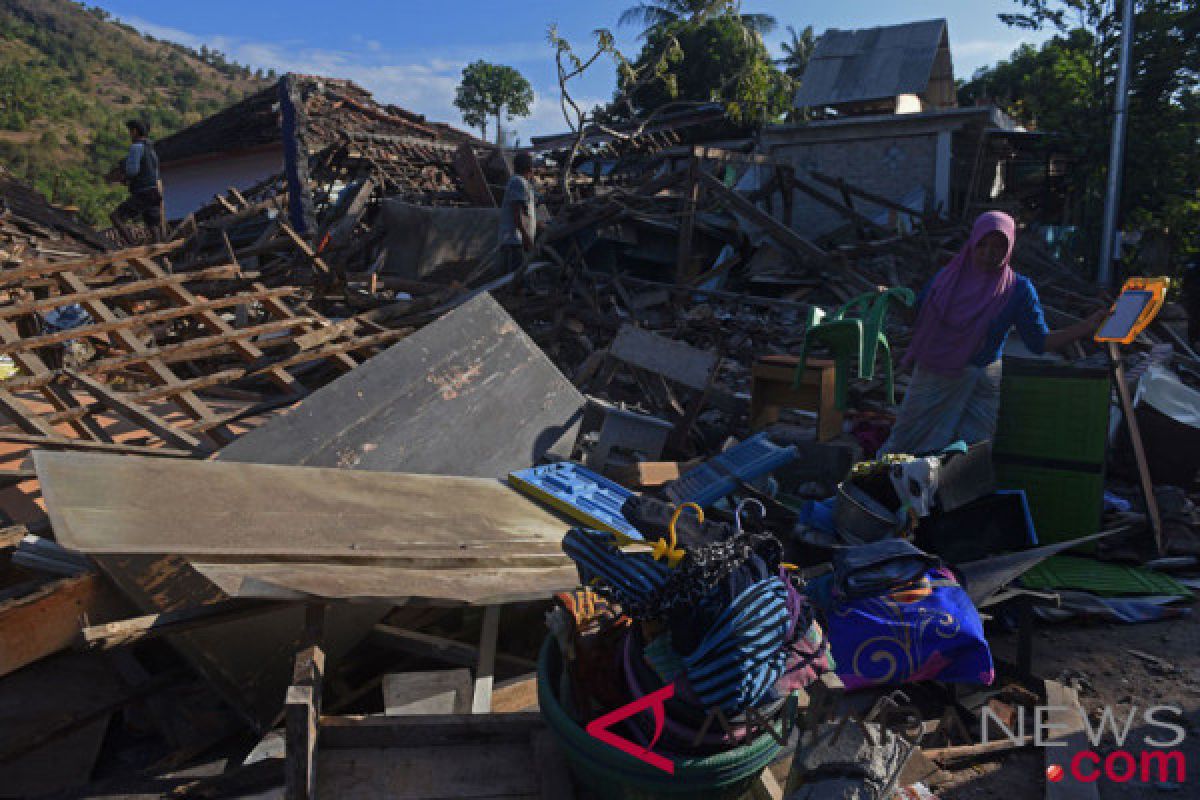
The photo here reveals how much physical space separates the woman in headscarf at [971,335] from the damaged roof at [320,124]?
1635cm

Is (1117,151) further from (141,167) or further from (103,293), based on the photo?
(141,167)

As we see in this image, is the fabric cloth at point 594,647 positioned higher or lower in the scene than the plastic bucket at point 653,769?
higher

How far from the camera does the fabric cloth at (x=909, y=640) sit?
2818 millimetres

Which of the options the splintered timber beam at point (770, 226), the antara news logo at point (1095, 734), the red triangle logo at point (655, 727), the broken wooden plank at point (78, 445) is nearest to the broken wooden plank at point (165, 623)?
the red triangle logo at point (655, 727)

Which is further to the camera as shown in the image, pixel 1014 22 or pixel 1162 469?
pixel 1014 22

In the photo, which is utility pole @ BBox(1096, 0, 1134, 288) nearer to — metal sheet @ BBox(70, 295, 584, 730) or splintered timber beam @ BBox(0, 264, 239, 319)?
metal sheet @ BBox(70, 295, 584, 730)

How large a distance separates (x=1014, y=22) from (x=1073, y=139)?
8.37 feet

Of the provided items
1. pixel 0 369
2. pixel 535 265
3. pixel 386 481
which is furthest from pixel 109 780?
pixel 535 265

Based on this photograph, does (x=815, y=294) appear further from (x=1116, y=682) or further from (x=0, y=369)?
(x=0, y=369)

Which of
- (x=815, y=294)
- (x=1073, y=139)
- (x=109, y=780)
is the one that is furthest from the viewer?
(x=1073, y=139)

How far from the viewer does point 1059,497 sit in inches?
168

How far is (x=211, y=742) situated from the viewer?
8.46ft

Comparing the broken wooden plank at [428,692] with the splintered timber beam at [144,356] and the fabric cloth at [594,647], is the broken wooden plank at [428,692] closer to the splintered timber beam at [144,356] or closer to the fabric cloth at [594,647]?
the fabric cloth at [594,647]

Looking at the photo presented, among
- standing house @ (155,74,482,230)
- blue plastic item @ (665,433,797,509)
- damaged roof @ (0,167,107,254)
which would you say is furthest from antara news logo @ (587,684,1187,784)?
damaged roof @ (0,167,107,254)
